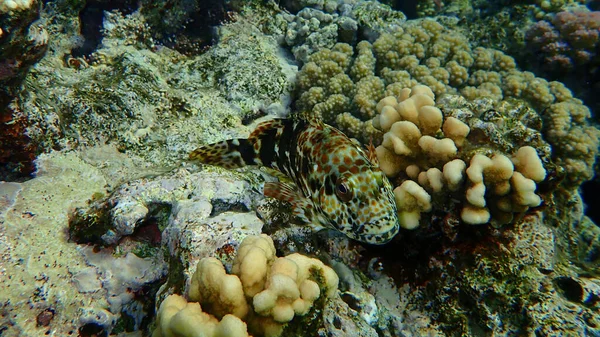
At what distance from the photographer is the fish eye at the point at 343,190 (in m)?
2.91

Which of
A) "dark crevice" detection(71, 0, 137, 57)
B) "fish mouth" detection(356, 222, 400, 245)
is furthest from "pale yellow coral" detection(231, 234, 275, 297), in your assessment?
"dark crevice" detection(71, 0, 137, 57)

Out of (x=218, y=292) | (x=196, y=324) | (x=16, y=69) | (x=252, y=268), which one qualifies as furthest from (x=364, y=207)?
(x=16, y=69)

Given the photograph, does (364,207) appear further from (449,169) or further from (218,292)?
(218,292)

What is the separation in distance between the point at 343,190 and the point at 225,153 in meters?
1.69

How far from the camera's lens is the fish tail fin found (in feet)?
12.8

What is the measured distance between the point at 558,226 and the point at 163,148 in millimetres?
4978

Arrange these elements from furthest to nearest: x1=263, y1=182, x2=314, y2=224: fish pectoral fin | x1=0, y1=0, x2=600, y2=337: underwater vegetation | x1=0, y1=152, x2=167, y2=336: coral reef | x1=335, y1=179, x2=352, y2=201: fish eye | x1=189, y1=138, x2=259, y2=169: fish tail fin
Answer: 1. x1=189, y1=138, x2=259, y2=169: fish tail fin
2. x1=263, y1=182, x2=314, y2=224: fish pectoral fin
3. x1=335, y1=179, x2=352, y2=201: fish eye
4. x1=0, y1=152, x2=167, y2=336: coral reef
5. x1=0, y1=0, x2=600, y2=337: underwater vegetation

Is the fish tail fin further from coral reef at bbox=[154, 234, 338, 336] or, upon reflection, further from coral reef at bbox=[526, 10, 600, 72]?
coral reef at bbox=[526, 10, 600, 72]

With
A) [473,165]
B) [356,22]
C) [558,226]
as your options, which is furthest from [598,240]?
[356,22]

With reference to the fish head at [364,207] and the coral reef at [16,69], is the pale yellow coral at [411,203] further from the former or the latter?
the coral reef at [16,69]

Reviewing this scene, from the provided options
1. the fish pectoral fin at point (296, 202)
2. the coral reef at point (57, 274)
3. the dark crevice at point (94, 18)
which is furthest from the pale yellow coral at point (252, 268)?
the dark crevice at point (94, 18)

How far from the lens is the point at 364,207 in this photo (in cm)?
283

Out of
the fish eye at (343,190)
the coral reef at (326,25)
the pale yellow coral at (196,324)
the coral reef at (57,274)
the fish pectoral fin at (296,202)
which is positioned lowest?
the coral reef at (57,274)

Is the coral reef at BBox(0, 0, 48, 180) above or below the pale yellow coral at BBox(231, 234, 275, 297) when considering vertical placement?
above
